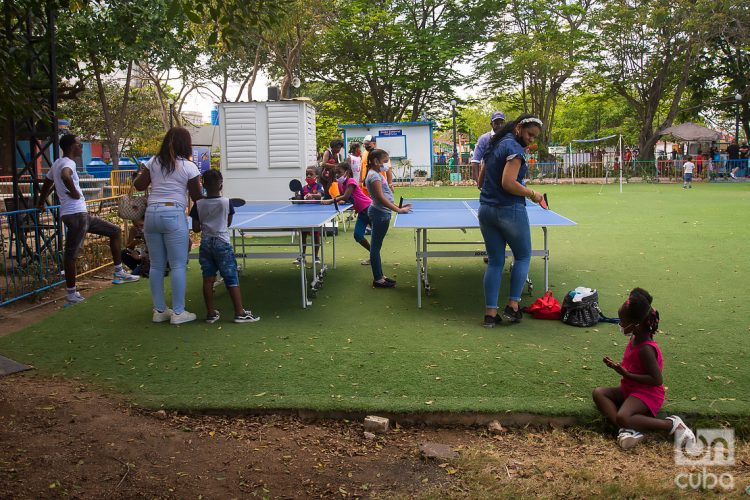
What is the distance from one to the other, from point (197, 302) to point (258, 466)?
14.0 ft

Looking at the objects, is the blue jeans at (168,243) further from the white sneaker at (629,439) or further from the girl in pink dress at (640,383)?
the white sneaker at (629,439)

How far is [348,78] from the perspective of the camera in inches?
1512

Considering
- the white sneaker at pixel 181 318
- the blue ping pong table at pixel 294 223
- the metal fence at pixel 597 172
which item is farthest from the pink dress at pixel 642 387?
the metal fence at pixel 597 172

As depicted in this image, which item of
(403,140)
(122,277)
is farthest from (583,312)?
(403,140)

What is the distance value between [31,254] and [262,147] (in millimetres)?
6319

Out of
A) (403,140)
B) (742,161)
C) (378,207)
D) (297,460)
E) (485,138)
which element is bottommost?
(297,460)

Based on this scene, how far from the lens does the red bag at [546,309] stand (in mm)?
6680

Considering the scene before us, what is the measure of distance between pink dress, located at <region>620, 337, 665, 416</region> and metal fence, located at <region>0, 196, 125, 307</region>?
21.8 ft

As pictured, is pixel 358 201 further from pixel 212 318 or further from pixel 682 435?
pixel 682 435

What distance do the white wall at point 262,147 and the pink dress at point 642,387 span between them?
34.8 feet

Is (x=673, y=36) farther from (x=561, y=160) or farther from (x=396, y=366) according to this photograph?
(x=396, y=366)

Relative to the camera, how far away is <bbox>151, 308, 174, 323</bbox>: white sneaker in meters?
6.94

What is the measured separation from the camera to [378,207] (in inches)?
323

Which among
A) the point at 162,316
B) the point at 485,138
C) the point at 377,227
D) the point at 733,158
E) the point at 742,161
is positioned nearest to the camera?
the point at 162,316
